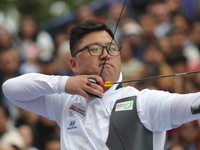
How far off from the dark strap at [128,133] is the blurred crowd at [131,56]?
2489mm

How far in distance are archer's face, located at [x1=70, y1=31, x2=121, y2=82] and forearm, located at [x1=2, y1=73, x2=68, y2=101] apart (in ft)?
0.57

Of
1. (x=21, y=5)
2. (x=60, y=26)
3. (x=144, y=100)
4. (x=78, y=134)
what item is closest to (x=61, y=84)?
(x=78, y=134)

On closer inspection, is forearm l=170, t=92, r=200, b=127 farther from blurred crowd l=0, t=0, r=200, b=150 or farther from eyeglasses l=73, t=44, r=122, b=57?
blurred crowd l=0, t=0, r=200, b=150

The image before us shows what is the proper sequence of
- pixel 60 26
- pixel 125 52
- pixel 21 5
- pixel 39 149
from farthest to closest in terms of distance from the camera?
1. pixel 21 5
2. pixel 60 26
3. pixel 125 52
4. pixel 39 149

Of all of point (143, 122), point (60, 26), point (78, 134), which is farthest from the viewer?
point (60, 26)

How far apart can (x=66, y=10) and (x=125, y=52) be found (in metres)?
10.6

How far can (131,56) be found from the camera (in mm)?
8234

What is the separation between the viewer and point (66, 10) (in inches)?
727

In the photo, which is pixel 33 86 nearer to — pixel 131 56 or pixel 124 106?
pixel 124 106

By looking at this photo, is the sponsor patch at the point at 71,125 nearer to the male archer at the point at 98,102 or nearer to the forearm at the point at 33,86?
the male archer at the point at 98,102

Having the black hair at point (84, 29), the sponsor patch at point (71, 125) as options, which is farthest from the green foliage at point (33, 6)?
the sponsor patch at point (71, 125)

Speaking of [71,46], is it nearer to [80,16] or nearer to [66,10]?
[80,16]

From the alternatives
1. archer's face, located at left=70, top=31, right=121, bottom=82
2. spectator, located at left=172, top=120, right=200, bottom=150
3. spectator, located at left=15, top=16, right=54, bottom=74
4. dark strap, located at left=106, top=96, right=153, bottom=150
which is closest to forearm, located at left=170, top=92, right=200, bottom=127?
dark strap, located at left=106, top=96, right=153, bottom=150

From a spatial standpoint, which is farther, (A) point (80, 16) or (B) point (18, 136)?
(A) point (80, 16)
